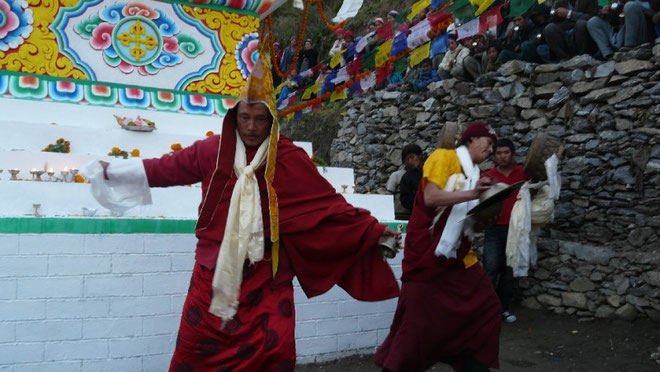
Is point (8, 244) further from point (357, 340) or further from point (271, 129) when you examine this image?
point (357, 340)

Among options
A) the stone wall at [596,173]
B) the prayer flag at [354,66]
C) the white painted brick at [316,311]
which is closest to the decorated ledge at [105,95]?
the white painted brick at [316,311]

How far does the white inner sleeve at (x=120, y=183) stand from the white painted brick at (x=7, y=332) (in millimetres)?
1326

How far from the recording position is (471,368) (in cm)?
354

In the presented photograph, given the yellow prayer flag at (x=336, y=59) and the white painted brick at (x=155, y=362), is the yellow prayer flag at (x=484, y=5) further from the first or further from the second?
the white painted brick at (x=155, y=362)

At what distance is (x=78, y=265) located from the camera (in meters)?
3.99

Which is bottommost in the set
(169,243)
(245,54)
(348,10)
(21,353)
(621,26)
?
(21,353)

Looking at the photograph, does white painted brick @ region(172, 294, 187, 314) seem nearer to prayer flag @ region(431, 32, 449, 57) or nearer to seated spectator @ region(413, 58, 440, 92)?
prayer flag @ region(431, 32, 449, 57)

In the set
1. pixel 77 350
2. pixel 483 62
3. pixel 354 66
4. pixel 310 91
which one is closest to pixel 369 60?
pixel 354 66

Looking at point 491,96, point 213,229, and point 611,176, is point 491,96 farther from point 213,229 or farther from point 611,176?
point 213,229

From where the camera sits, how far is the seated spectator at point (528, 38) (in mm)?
8023

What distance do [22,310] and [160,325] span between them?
853 mm

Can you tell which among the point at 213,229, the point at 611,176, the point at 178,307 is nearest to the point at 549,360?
the point at 611,176

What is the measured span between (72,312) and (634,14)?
20.0 ft

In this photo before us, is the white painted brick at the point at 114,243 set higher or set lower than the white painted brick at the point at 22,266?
higher
